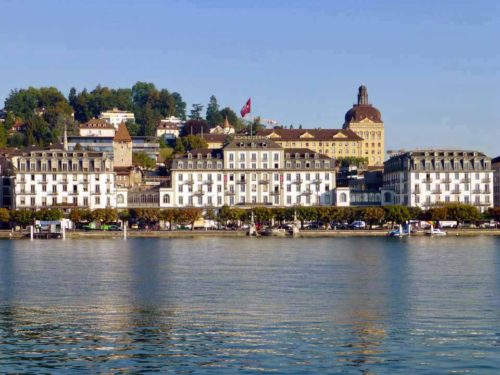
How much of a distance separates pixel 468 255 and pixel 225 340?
44.7 meters

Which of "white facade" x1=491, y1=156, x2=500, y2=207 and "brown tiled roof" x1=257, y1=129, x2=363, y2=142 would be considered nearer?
"white facade" x1=491, y1=156, x2=500, y2=207

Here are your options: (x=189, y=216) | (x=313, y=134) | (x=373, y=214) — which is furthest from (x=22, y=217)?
(x=313, y=134)

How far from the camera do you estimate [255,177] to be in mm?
128125

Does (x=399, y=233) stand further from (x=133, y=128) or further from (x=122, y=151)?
(x=133, y=128)

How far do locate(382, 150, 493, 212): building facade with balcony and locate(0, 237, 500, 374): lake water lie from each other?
2127 inches

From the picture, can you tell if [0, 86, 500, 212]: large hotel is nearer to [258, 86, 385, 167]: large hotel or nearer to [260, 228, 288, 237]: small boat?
[260, 228, 288, 237]: small boat

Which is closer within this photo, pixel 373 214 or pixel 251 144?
pixel 373 214

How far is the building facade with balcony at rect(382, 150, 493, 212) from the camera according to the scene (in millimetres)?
127062

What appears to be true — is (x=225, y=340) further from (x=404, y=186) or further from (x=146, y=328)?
(x=404, y=186)

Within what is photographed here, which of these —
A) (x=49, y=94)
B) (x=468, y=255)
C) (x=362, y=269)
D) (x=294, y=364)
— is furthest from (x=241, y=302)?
(x=49, y=94)

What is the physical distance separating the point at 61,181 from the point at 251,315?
8653cm

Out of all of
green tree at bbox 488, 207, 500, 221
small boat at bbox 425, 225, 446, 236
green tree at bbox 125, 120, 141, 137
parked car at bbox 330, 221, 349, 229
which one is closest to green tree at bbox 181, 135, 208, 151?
green tree at bbox 125, 120, 141, 137

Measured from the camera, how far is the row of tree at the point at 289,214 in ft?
393

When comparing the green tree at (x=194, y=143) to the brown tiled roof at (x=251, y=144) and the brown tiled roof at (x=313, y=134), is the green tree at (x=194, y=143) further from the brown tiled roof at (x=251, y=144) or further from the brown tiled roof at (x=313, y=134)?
the brown tiled roof at (x=251, y=144)
